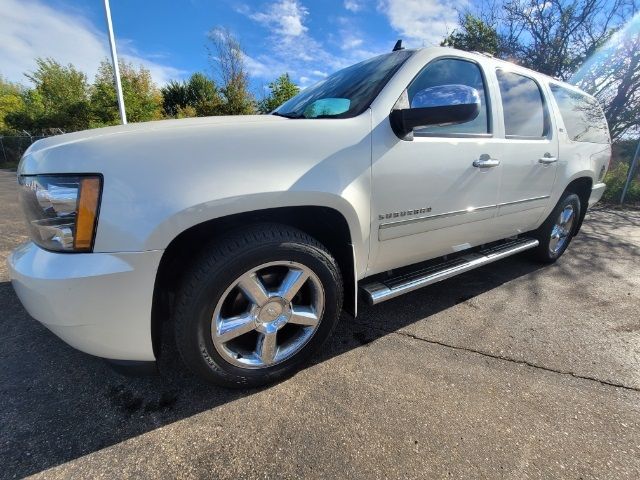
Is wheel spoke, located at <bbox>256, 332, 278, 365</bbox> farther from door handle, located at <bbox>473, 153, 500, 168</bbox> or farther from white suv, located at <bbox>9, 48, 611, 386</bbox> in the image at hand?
door handle, located at <bbox>473, 153, 500, 168</bbox>

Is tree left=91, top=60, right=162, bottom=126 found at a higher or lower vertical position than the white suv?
higher

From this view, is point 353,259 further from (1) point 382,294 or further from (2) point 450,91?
(2) point 450,91

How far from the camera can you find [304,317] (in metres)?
1.85

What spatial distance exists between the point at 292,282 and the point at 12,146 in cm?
2535

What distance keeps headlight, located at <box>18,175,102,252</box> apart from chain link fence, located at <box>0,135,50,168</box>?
23.5m

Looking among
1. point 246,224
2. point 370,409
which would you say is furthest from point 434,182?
point 370,409

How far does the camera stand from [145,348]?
1.51 metres

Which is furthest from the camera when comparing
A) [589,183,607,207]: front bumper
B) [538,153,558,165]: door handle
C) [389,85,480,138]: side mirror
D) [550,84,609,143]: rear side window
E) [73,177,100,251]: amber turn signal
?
[589,183,607,207]: front bumper

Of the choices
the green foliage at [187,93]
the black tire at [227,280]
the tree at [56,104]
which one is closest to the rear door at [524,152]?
the black tire at [227,280]

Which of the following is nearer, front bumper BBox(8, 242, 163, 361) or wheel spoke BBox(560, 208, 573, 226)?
front bumper BBox(8, 242, 163, 361)

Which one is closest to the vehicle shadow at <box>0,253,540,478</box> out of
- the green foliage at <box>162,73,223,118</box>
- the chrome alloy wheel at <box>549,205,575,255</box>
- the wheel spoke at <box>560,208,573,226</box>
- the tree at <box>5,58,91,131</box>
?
the chrome alloy wheel at <box>549,205,575,255</box>

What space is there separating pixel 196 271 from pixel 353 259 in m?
0.84

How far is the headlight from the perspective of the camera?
4.35ft

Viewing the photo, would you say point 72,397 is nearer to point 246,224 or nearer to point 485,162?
point 246,224
